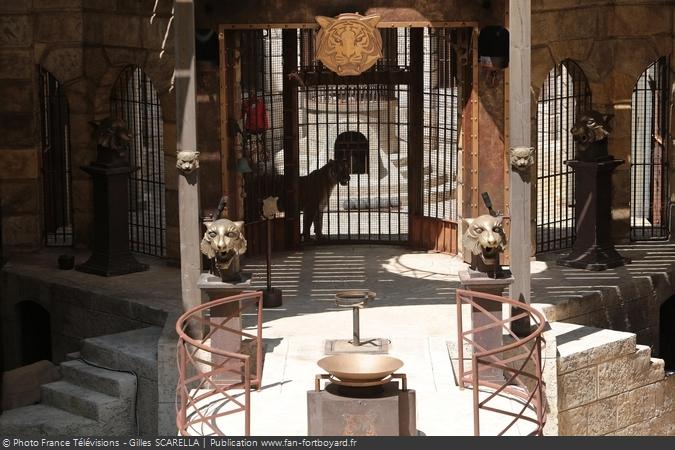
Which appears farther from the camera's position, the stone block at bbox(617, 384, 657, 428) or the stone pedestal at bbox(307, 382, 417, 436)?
the stone block at bbox(617, 384, 657, 428)

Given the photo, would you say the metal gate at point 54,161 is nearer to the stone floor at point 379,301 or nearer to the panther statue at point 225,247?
the stone floor at point 379,301

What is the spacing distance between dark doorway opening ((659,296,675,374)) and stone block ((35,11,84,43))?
8572 millimetres

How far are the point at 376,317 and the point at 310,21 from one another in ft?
13.1

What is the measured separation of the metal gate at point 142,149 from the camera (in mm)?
21547

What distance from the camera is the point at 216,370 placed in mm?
13758

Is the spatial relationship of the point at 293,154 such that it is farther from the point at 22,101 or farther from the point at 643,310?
the point at 643,310

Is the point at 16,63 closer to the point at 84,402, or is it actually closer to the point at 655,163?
the point at 84,402

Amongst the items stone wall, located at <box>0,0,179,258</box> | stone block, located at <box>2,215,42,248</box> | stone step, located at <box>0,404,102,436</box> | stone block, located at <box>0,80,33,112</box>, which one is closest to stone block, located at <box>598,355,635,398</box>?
stone step, located at <box>0,404,102,436</box>

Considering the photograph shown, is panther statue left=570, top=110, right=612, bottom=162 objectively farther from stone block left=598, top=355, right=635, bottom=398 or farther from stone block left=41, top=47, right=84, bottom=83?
stone block left=41, top=47, right=84, bottom=83

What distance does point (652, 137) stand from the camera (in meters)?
22.9

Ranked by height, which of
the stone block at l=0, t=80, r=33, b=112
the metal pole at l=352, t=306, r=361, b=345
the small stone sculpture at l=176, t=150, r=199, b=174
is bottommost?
the metal pole at l=352, t=306, r=361, b=345

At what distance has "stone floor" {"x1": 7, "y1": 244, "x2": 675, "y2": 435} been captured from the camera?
14.8 metres

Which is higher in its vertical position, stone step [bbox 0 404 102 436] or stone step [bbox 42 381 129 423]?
stone step [bbox 42 381 129 423]

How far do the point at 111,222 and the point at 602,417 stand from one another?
704cm
